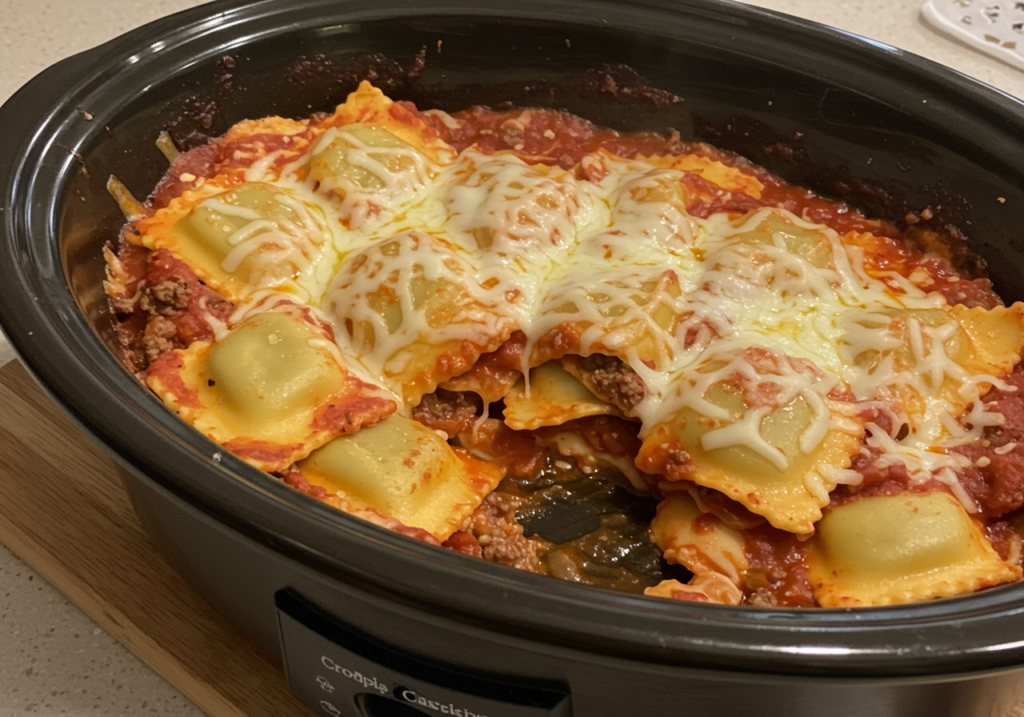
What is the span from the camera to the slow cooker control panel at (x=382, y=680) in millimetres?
1002

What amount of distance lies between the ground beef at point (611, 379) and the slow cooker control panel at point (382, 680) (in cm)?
64

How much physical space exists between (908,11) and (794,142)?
1159mm

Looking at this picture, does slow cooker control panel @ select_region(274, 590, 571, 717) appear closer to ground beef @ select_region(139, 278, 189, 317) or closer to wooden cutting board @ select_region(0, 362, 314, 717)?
wooden cutting board @ select_region(0, 362, 314, 717)

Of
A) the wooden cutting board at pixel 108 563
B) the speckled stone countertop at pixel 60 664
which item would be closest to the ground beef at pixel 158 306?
the wooden cutting board at pixel 108 563

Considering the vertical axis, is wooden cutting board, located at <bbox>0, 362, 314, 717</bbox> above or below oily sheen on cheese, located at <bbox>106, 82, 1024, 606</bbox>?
below

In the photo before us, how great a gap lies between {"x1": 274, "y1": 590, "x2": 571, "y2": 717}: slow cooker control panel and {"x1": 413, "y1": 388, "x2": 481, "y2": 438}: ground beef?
22.9 inches

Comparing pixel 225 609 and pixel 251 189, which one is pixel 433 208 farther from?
pixel 225 609

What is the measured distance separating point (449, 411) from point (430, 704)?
2.20 feet

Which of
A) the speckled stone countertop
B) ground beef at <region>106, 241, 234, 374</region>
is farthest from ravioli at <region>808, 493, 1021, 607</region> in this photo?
ground beef at <region>106, 241, 234, 374</region>

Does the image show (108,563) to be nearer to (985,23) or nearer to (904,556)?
(904,556)

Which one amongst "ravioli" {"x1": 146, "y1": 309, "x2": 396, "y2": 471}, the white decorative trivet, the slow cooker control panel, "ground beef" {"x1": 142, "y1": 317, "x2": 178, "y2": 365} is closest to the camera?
the slow cooker control panel

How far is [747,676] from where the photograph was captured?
0.88 metres

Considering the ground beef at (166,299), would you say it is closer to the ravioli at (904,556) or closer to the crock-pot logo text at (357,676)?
the crock-pot logo text at (357,676)

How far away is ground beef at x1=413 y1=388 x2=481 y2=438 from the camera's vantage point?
5.35 feet
